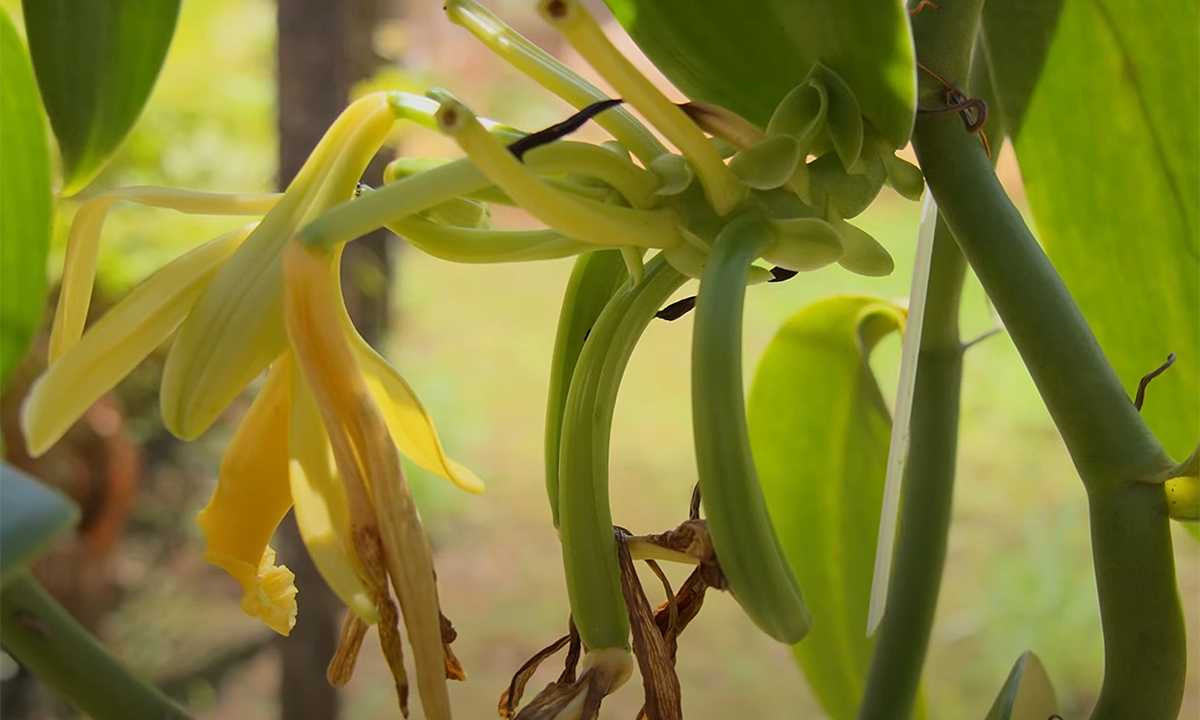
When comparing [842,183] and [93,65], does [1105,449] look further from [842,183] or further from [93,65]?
[93,65]

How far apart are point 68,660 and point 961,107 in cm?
21

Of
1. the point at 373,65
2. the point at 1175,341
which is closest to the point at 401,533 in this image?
the point at 1175,341

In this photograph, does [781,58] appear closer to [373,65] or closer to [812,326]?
[812,326]

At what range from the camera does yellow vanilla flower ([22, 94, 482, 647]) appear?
0.17m

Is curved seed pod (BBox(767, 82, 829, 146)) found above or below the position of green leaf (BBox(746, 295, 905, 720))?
above

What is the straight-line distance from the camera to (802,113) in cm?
19

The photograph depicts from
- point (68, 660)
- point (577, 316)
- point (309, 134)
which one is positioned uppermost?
point (309, 134)

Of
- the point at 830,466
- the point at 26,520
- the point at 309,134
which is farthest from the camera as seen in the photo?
the point at 309,134

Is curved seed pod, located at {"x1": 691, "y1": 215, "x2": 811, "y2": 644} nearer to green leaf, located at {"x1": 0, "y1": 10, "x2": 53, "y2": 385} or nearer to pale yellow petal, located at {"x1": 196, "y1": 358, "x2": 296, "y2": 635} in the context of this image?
pale yellow petal, located at {"x1": 196, "y1": 358, "x2": 296, "y2": 635}

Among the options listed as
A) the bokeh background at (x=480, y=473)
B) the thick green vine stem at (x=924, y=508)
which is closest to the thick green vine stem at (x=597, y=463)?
the thick green vine stem at (x=924, y=508)

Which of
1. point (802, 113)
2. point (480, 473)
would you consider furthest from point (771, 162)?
point (480, 473)

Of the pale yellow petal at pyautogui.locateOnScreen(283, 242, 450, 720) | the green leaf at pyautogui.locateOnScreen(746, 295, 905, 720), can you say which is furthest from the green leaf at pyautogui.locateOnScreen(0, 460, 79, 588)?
the green leaf at pyautogui.locateOnScreen(746, 295, 905, 720)

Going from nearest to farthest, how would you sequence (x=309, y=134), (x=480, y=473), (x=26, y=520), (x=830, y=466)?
(x=26, y=520), (x=830, y=466), (x=309, y=134), (x=480, y=473)

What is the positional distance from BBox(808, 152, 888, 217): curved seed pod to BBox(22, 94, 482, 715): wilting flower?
83mm
